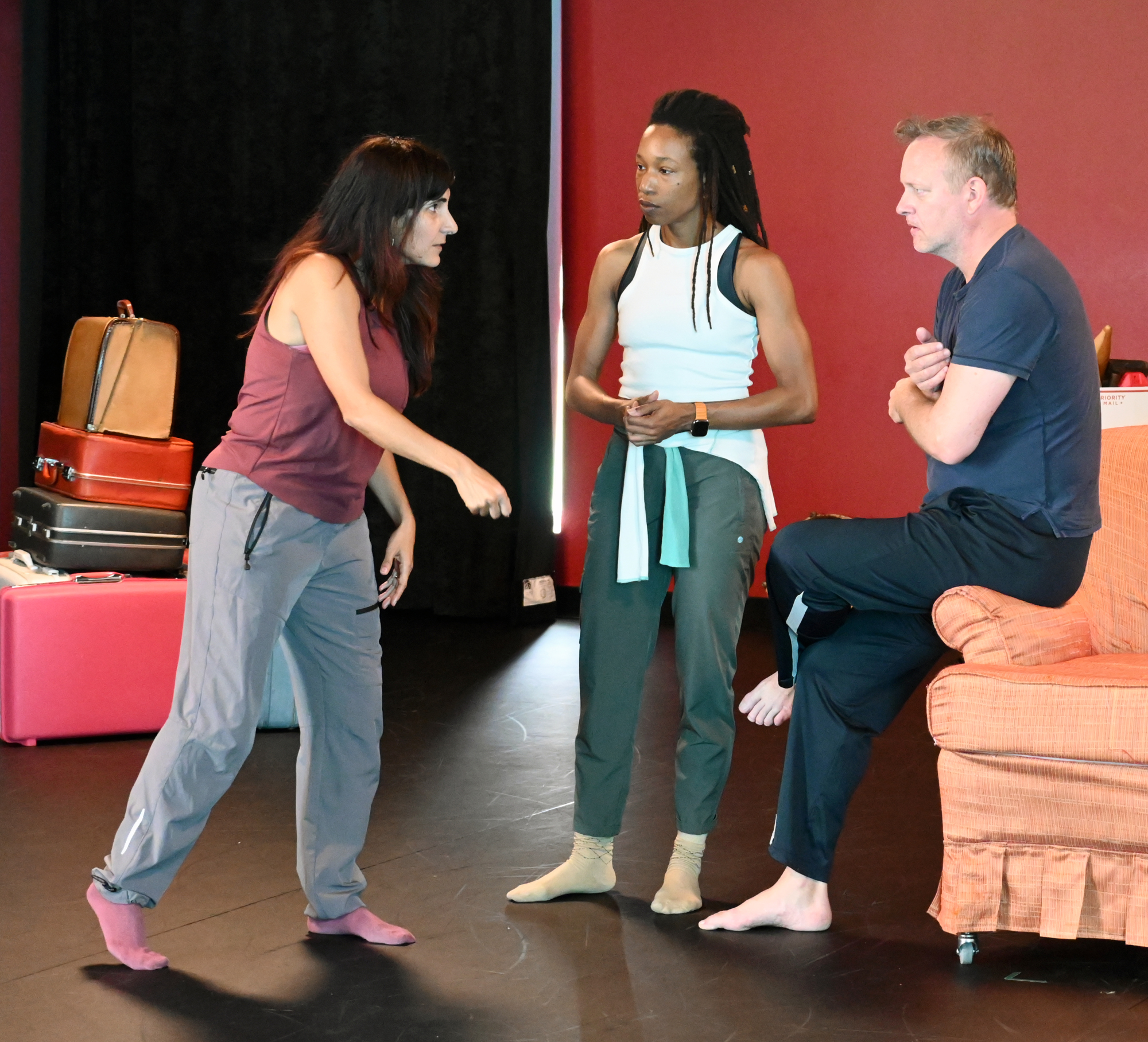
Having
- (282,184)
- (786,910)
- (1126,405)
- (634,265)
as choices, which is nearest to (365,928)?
(786,910)

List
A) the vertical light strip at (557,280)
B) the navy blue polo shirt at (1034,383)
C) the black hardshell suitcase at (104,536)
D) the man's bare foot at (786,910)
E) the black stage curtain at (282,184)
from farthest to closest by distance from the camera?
the vertical light strip at (557,280) → the black stage curtain at (282,184) → the black hardshell suitcase at (104,536) → the man's bare foot at (786,910) → the navy blue polo shirt at (1034,383)

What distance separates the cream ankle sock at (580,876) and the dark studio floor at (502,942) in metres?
0.03

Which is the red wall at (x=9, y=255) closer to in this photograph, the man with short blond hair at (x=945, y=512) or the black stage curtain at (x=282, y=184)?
the black stage curtain at (x=282, y=184)

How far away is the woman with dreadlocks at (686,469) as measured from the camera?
2.49m

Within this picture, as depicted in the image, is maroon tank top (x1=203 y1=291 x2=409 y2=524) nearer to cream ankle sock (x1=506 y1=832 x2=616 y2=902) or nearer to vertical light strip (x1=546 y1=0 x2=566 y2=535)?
cream ankle sock (x1=506 y1=832 x2=616 y2=902)

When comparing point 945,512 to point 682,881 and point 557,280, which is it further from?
point 557,280

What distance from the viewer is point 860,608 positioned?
2400mm

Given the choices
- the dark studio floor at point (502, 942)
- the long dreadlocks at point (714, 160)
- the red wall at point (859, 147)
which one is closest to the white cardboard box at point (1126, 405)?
the dark studio floor at point (502, 942)

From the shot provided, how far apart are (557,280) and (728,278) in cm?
350

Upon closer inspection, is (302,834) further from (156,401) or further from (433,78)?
(433,78)

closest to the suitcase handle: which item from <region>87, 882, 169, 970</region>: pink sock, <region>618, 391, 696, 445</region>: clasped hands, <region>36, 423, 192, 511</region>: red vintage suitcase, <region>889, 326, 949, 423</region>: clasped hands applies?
<region>36, 423, 192, 511</region>: red vintage suitcase

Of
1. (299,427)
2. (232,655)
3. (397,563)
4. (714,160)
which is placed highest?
(714,160)

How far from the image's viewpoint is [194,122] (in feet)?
19.3

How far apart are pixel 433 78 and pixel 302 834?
13.5 ft
